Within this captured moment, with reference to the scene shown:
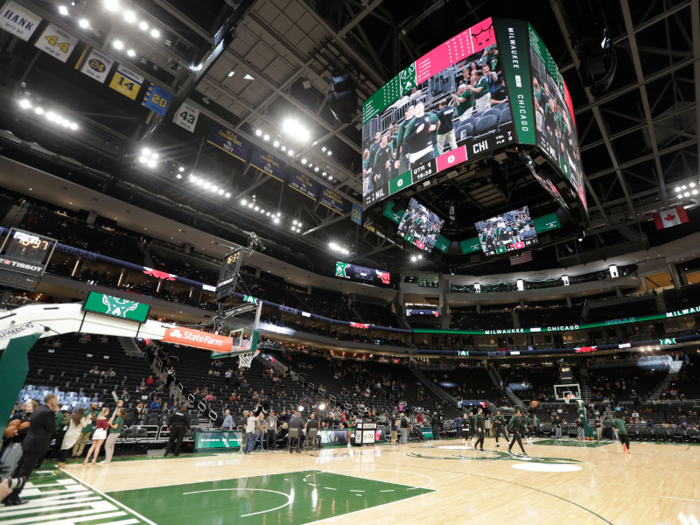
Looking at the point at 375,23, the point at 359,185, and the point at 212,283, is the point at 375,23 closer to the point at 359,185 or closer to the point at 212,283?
the point at 359,185

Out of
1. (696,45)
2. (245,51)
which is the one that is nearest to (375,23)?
(245,51)

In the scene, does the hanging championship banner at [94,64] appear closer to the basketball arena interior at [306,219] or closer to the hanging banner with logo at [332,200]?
the basketball arena interior at [306,219]

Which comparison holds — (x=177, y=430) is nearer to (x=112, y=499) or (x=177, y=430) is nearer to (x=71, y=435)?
(x=71, y=435)

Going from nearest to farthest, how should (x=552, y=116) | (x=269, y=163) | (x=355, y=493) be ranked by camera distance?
1. (x=355, y=493)
2. (x=552, y=116)
3. (x=269, y=163)

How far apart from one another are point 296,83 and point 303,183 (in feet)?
A: 17.3

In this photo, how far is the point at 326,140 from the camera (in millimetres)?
15828

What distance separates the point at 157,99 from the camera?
13.4 metres

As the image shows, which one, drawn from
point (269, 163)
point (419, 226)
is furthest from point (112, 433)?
point (269, 163)

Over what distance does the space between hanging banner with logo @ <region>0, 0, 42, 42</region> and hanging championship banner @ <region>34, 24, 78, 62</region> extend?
0.31 metres

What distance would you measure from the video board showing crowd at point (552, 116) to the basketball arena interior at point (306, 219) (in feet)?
0.38

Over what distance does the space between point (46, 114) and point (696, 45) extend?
24293 millimetres

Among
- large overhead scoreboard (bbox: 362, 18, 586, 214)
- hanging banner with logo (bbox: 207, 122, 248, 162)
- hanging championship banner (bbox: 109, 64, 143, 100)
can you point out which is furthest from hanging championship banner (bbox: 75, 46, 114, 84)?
large overhead scoreboard (bbox: 362, 18, 586, 214)

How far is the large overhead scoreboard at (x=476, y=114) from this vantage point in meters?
8.61

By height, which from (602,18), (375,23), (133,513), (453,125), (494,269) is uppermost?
(494,269)
